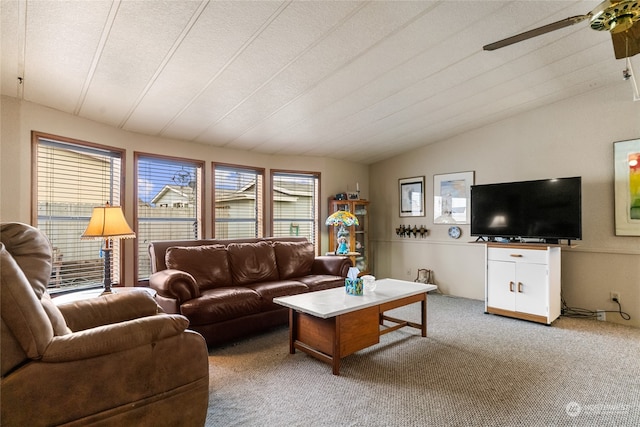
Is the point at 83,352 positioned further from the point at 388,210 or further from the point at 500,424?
the point at 388,210

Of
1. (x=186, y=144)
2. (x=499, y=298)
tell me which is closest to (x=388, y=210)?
(x=499, y=298)

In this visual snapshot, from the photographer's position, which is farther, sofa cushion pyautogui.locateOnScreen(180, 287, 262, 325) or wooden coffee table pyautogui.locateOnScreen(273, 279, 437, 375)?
sofa cushion pyautogui.locateOnScreen(180, 287, 262, 325)

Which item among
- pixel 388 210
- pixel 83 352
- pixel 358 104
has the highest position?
pixel 358 104

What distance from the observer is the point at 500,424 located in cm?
179

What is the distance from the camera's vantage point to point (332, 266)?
4.24 m

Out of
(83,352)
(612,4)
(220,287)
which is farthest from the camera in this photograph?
(220,287)

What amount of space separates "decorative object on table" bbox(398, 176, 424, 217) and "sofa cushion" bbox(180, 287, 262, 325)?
3.31 m

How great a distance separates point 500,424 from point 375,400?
701 millimetres

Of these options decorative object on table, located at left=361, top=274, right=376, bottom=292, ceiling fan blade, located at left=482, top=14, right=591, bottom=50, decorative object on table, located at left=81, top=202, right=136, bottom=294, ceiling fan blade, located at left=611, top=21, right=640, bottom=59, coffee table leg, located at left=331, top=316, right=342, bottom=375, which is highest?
ceiling fan blade, located at left=611, top=21, right=640, bottom=59

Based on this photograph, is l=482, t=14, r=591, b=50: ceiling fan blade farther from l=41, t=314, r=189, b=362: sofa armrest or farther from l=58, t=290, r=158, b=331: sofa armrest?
l=58, t=290, r=158, b=331: sofa armrest

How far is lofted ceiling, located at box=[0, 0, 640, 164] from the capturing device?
2.01 meters

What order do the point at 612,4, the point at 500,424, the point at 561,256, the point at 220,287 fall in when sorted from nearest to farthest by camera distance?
the point at 612,4 < the point at 500,424 < the point at 220,287 < the point at 561,256

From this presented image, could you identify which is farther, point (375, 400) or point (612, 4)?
point (375, 400)

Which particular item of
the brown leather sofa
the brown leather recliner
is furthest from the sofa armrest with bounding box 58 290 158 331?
the brown leather sofa
